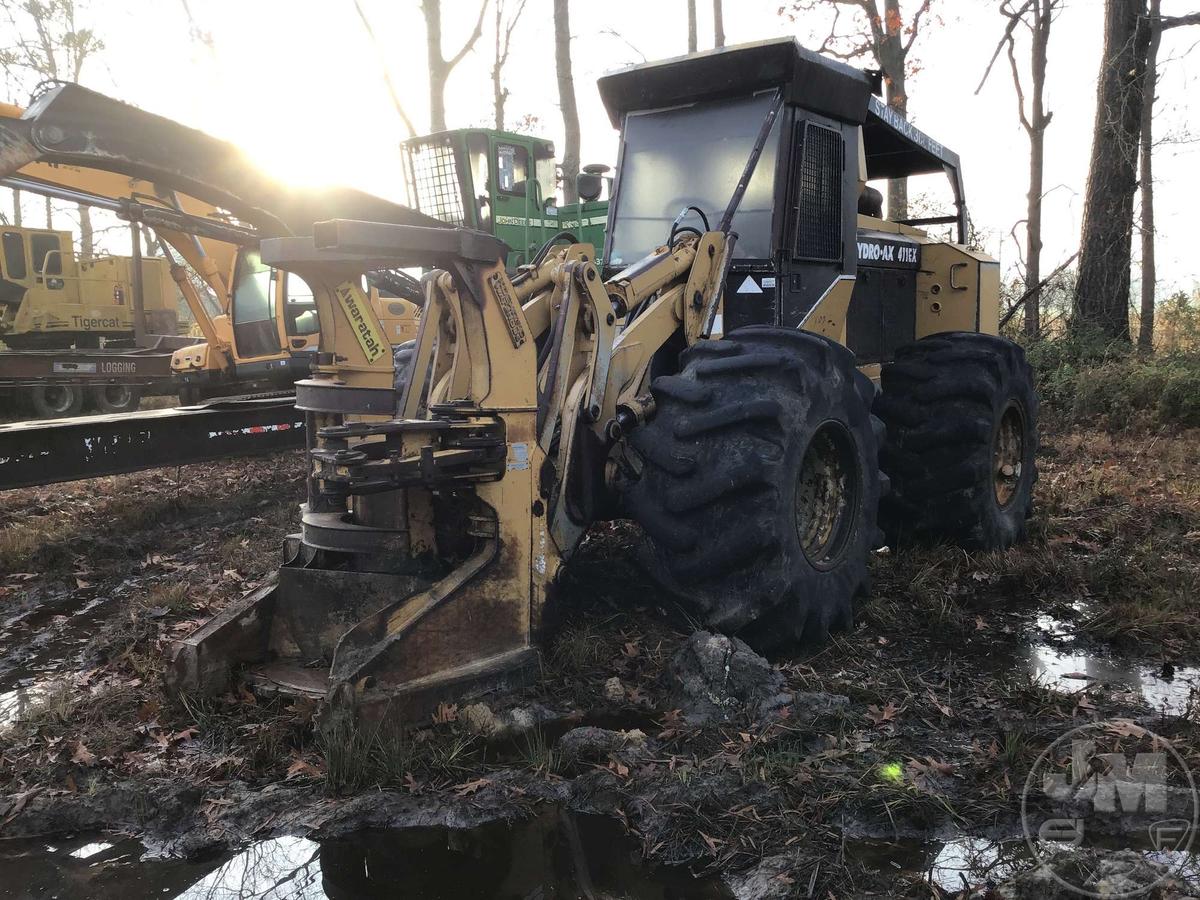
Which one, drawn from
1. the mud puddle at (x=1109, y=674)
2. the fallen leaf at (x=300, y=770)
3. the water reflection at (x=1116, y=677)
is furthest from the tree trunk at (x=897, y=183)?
the fallen leaf at (x=300, y=770)

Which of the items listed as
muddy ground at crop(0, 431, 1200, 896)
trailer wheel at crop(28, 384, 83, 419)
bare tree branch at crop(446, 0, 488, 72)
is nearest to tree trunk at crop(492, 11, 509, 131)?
bare tree branch at crop(446, 0, 488, 72)

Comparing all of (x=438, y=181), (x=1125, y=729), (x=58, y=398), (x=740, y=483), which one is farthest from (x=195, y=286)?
(x=1125, y=729)

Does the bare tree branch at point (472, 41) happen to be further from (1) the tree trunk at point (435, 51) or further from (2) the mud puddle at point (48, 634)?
(2) the mud puddle at point (48, 634)

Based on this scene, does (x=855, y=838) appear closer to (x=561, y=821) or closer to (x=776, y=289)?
(x=561, y=821)

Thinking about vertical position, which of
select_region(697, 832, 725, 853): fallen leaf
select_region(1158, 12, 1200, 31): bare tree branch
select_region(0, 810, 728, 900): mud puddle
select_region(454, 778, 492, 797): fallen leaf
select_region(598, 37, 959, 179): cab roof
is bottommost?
select_region(0, 810, 728, 900): mud puddle

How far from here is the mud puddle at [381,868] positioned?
9.55ft

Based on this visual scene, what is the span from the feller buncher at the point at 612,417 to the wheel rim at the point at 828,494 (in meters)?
0.01

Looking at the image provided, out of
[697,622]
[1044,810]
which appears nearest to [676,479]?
[697,622]

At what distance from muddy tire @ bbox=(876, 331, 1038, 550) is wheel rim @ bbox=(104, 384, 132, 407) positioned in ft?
45.1

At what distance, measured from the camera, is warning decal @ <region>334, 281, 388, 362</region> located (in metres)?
4.65

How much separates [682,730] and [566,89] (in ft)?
60.0

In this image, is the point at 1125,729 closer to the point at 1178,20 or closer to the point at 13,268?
the point at 1178,20

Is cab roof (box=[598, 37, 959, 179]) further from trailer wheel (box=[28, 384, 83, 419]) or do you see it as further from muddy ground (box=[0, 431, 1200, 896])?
trailer wheel (box=[28, 384, 83, 419])

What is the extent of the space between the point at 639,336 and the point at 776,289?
106 cm
